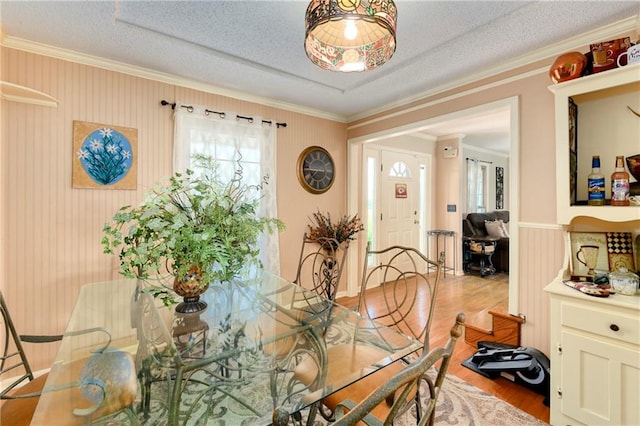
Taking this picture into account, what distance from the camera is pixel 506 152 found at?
6.82 m

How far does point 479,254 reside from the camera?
5.34 m

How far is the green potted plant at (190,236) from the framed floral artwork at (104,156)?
4.09ft

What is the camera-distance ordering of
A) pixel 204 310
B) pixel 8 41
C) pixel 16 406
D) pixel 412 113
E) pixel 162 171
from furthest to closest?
pixel 412 113, pixel 162 171, pixel 8 41, pixel 204 310, pixel 16 406

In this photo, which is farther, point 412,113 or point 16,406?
point 412,113

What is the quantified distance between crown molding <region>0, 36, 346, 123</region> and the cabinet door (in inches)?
127

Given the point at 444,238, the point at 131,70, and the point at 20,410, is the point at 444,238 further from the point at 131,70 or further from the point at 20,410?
the point at 20,410

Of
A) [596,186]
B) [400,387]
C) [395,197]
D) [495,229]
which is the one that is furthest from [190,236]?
[495,229]

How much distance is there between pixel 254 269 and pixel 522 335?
2343 mm

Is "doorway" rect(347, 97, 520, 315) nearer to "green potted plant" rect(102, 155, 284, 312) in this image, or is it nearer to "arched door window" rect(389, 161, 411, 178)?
"arched door window" rect(389, 161, 411, 178)

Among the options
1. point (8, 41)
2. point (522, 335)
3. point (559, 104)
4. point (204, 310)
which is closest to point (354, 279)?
point (522, 335)

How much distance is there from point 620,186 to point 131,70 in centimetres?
362

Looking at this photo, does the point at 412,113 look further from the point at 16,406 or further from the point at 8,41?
the point at 16,406

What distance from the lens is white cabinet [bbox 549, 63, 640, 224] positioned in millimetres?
1684

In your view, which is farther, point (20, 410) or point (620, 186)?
point (620, 186)
